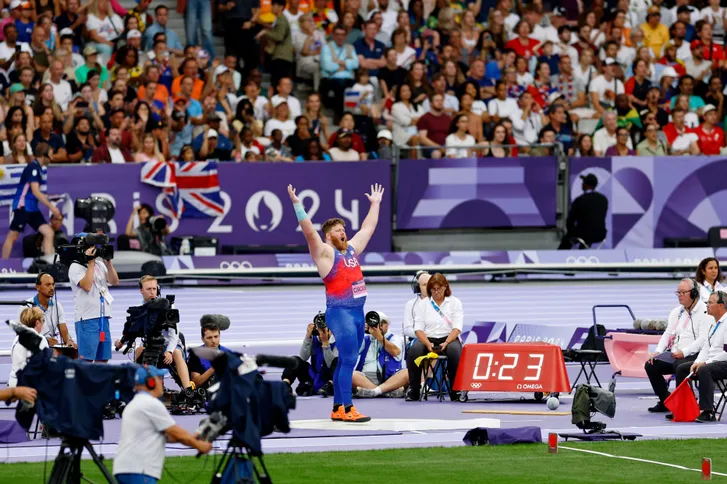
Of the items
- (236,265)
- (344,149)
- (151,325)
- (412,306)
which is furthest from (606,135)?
(151,325)

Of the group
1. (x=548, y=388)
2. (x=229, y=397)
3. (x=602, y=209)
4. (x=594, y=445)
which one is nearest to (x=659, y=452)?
(x=594, y=445)

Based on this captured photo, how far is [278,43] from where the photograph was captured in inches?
1059

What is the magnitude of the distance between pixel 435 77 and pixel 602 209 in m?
3.89

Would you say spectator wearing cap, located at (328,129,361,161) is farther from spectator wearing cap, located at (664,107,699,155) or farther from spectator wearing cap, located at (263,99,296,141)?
spectator wearing cap, located at (664,107,699,155)

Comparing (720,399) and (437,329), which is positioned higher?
(437,329)

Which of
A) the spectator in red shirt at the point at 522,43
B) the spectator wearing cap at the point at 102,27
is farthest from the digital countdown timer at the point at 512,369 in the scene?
the spectator in red shirt at the point at 522,43

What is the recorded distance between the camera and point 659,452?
12.7 meters

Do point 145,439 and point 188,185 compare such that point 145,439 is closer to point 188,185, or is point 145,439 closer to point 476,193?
point 188,185

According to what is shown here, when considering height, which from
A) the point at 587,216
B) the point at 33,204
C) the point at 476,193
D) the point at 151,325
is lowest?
the point at 151,325

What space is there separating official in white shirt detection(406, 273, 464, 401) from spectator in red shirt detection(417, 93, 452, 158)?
32.6ft

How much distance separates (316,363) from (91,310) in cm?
273

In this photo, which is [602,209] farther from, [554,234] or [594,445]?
[594,445]

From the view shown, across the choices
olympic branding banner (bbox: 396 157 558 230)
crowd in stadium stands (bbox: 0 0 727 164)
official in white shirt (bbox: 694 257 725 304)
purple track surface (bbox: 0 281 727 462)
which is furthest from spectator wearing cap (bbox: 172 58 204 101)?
official in white shirt (bbox: 694 257 725 304)

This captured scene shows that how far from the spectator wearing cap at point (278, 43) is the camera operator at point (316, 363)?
11.4 m
